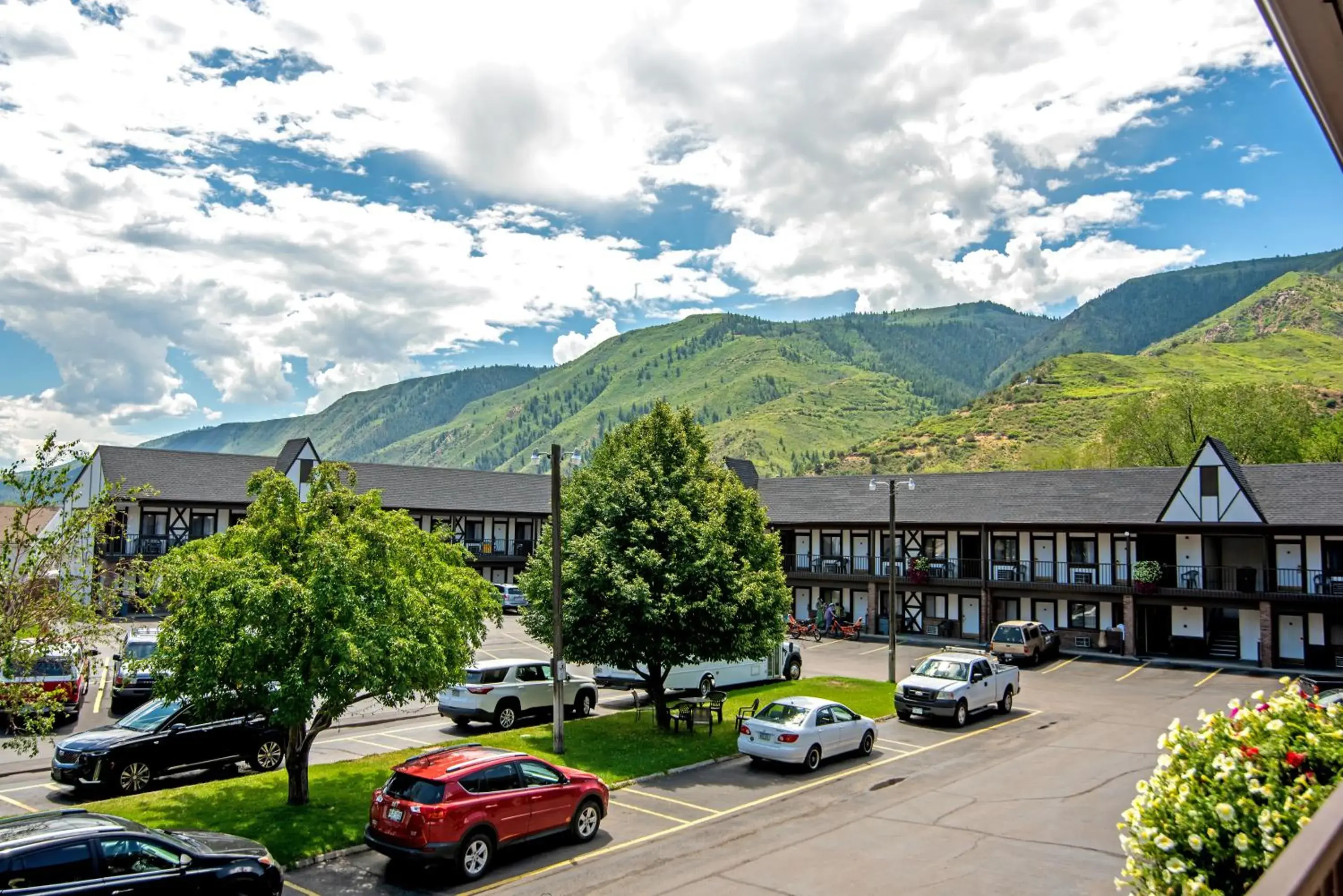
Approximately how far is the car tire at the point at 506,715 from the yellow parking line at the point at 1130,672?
23.5 meters

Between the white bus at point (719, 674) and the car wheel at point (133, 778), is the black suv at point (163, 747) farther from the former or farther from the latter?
the white bus at point (719, 674)

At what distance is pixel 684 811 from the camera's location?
1850cm

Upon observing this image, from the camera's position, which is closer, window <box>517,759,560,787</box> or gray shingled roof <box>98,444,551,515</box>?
Result: window <box>517,759,560,787</box>

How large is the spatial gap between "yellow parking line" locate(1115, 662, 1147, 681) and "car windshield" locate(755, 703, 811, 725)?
1911cm

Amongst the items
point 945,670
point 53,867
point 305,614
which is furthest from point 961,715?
point 53,867

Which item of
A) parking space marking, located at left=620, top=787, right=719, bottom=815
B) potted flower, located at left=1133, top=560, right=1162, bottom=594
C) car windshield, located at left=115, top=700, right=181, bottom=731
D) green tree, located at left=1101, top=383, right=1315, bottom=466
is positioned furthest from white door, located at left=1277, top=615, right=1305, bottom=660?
car windshield, located at left=115, top=700, right=181, bottom=731

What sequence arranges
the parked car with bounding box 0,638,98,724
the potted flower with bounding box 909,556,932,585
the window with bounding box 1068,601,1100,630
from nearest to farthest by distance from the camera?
1. the parked car with bounding box 0,638,98,724
2. the window with bounding box 1068,601,1100,630
3. the potted flower with bounding box 909,556,932,585

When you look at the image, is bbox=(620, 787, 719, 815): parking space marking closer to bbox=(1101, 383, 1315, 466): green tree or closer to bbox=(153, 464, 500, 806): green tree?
bbox=(153, 464, 500, 806): green tree

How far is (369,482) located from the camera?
58719mm

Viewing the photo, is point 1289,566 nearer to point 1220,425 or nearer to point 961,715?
point 961,715

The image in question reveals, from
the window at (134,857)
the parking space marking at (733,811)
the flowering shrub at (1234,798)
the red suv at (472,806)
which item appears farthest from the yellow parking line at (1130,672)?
the window at (134,857)

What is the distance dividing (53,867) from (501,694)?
595 inches

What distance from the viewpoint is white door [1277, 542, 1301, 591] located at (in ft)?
125

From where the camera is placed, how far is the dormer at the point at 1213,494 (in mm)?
39594
